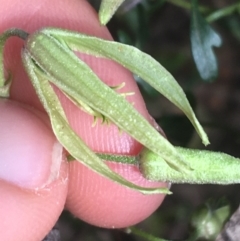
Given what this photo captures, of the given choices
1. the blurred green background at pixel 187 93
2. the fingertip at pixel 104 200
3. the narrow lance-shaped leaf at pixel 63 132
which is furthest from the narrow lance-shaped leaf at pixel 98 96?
the blurred green background at pixel 187 93

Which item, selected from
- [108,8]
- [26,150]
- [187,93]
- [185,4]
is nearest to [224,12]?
[185,4]

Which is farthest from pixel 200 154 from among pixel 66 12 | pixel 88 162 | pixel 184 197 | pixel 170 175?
pixel 184 197

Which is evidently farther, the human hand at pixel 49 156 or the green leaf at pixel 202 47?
the green leaf at pixel 202 47

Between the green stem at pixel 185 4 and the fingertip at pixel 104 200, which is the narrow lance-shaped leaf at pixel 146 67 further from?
the green stem at pixel 185 4

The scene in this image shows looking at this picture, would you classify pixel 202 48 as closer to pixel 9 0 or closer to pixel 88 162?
pixel 9 0

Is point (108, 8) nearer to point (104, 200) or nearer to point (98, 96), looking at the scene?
point (98, 96)

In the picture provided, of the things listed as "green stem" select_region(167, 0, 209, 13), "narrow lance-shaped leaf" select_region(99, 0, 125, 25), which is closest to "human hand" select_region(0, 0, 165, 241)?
"narrow lance-shaped leaf" select_region(99, 0, 125, 25)

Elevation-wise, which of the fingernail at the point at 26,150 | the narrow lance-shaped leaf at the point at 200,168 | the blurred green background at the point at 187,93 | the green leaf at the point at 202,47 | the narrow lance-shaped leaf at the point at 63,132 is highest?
the narrow lance-shaped leaf at the point at 63,132
